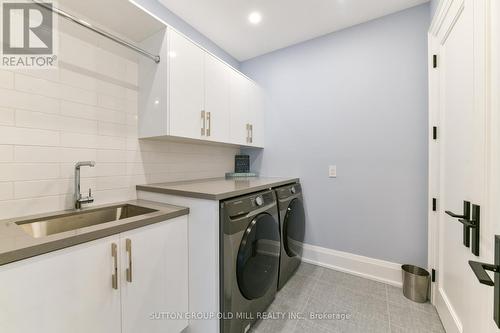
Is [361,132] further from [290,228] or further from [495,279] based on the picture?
[495,279]

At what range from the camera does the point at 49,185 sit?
1247mm

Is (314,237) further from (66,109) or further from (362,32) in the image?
(66,109)

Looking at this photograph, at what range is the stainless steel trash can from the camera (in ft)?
5.59

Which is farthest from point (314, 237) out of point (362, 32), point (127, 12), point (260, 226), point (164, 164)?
point (127, 12)

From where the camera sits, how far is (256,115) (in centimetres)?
262

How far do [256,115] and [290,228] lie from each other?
1.44 m

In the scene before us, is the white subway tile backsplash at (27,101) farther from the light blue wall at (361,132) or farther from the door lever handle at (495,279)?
the door lever handle at (495,279)

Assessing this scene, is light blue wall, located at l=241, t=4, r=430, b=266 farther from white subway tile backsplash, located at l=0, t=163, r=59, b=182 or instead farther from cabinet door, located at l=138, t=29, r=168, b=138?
white subway tile backsplash, located at l=0, t=163, r=59, b=182

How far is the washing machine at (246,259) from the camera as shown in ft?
4.04

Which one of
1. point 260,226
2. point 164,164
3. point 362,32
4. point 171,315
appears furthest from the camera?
point 362,32

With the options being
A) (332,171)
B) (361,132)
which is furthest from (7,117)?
(361,132)

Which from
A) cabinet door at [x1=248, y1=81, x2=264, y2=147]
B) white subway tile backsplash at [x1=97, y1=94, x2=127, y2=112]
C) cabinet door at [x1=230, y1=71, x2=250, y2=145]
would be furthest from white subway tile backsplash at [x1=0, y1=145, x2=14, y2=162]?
cabinet door at [x1=248, y1=81, x2=264, y2=147]

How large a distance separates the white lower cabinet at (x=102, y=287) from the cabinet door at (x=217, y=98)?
99cm

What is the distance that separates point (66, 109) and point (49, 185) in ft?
1.61
